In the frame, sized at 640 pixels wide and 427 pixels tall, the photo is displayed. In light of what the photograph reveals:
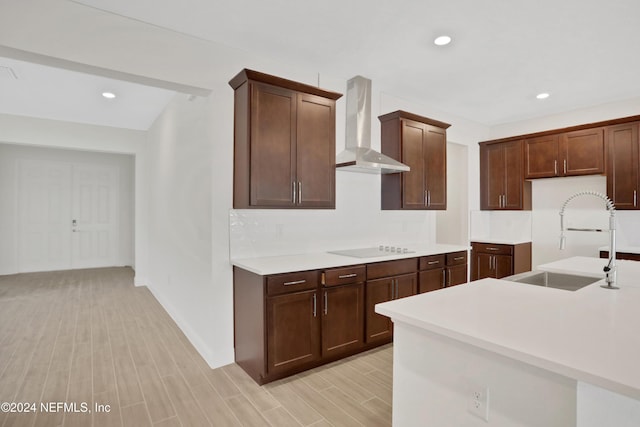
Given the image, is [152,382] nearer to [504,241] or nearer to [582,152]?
[504,241]

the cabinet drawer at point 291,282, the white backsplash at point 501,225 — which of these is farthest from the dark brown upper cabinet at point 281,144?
the white backsplash at point 501,225

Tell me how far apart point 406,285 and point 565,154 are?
3287 millimetres

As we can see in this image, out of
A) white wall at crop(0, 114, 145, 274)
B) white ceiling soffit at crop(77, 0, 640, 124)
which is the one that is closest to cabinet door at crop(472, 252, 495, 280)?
white ceiling soffit at crop(77, 0, 640, 124)

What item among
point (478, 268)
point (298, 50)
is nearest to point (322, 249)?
point (298, 50)

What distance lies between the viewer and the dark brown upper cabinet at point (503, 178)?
17.0 feet

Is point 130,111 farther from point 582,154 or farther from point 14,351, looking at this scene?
point 582,154

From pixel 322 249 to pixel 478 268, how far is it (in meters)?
3.07

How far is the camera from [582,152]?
4.57m

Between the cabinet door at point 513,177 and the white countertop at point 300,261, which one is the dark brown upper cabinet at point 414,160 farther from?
the cabinet door at point 513,177

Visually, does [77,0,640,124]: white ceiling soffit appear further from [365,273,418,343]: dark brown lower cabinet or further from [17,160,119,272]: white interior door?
[17,160,119,272]: white interior door

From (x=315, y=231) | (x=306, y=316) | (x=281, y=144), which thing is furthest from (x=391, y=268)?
(x=281, y=144)

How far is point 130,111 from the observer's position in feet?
16.6

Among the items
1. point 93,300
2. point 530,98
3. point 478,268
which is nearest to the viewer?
point 530,98

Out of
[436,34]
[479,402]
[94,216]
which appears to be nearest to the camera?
[479,402]
